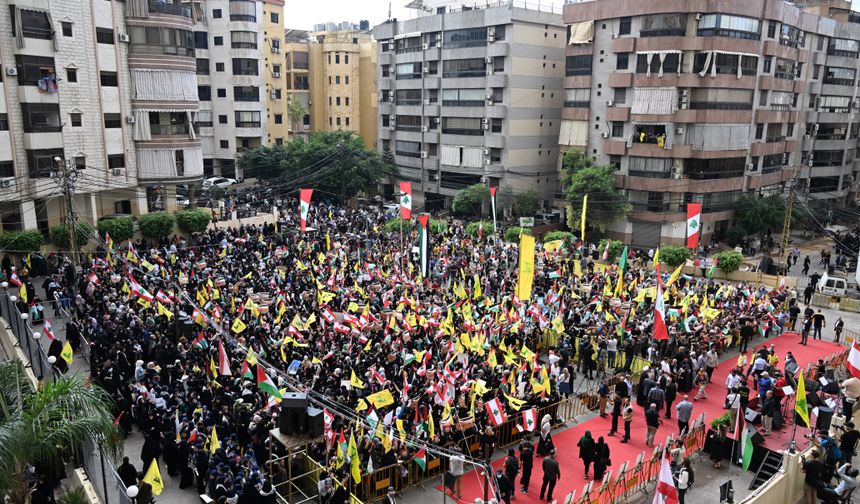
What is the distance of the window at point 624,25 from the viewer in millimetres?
43647

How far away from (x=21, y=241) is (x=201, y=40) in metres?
31.3

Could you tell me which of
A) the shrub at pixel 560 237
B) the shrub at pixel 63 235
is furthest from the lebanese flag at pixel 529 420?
the shrub at pixel 63 235

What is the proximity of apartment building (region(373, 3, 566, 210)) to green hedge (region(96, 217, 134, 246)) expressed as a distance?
26718mm

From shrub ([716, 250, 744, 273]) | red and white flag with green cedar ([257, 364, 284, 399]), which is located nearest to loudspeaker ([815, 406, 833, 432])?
red and white flag with green cedar ([257, 364, 284, 399])

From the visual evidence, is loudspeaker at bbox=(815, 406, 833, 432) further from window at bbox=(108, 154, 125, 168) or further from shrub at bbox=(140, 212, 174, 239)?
window at bbox=(108, 154, 125, 168)

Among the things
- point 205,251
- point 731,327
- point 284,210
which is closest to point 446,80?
point 284,210

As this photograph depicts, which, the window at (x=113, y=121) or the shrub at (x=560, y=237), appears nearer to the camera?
the window at (x=113, y=121)

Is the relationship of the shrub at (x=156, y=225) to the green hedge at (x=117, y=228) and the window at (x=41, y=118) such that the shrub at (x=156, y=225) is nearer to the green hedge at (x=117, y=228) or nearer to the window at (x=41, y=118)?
the green hedge at (x=117, y=228)

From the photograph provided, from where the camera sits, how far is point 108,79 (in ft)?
121

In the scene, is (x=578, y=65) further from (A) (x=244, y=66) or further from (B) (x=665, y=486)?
(B) (x=665, y=486)

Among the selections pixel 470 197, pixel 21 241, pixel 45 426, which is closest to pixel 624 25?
pixel 470 197

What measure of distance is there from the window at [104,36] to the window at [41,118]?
471 cm

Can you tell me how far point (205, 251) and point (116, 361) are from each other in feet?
51.7

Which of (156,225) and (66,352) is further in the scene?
(156,225)
